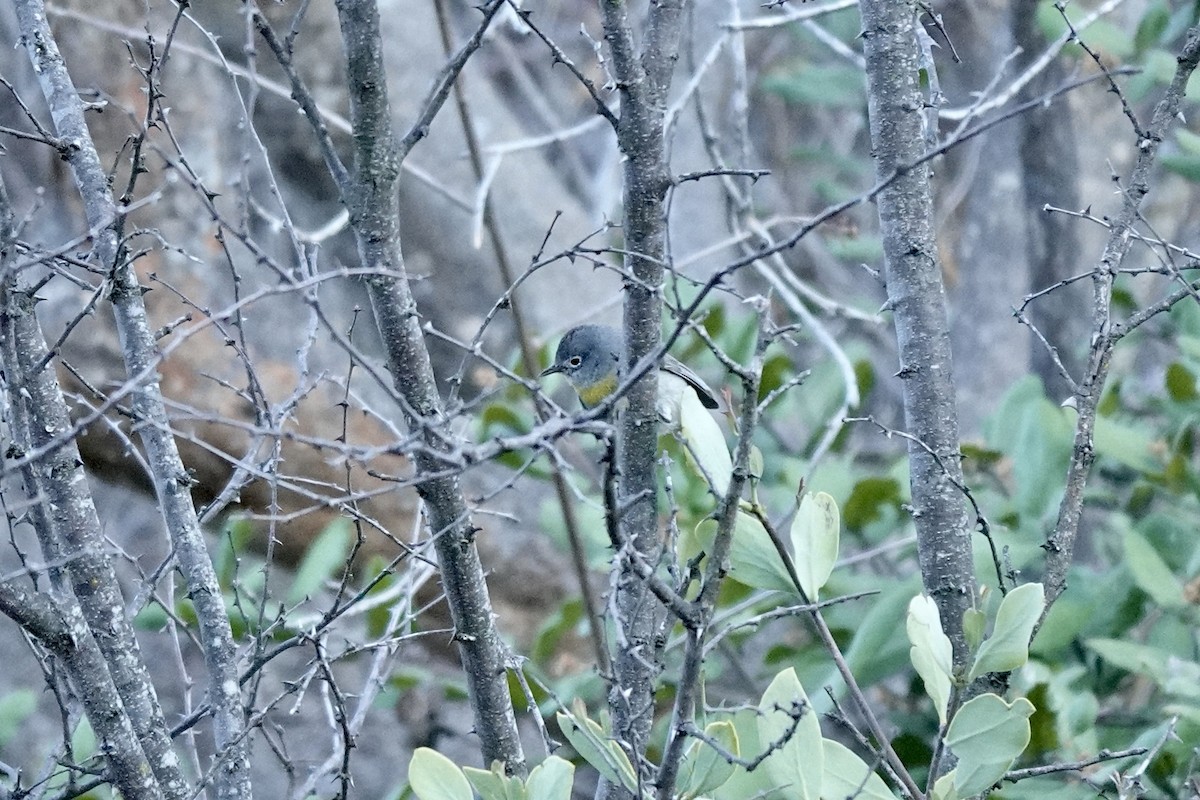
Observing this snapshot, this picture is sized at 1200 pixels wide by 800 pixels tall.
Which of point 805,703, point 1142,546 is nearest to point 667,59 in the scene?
point 805,703

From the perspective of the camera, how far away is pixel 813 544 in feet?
6.04

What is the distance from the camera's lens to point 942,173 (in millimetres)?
9484

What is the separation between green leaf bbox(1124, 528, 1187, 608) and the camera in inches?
125

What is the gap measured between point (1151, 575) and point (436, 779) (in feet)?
7.23

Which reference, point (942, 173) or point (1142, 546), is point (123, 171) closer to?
point (1142, 546)

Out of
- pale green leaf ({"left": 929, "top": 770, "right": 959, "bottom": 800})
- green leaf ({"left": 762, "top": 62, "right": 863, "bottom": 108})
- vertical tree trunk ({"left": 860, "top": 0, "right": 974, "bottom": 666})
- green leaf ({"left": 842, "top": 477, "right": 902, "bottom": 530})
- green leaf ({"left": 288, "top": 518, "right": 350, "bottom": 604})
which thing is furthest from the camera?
green leaf ({"left": 762, "top": 62, "right": 863, "bottom": 108})

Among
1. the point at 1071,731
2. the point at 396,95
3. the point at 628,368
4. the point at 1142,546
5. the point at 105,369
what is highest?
the point at 396,95

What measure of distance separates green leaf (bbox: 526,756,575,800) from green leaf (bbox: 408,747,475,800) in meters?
0.09

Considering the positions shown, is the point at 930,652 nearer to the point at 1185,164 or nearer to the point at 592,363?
the point at 592,363

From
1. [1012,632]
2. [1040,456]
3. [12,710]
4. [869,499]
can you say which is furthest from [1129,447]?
[12,710]

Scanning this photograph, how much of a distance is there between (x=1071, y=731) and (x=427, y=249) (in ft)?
14.1

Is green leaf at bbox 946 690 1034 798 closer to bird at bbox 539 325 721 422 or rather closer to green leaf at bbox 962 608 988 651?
green leaf at bbox 962 608 988 651

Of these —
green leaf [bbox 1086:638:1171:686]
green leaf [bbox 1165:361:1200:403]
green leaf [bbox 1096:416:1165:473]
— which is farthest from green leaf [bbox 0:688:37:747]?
green leaf [bbox 1165:361:1200:403]

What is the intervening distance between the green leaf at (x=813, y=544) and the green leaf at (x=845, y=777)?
0.76 feet
